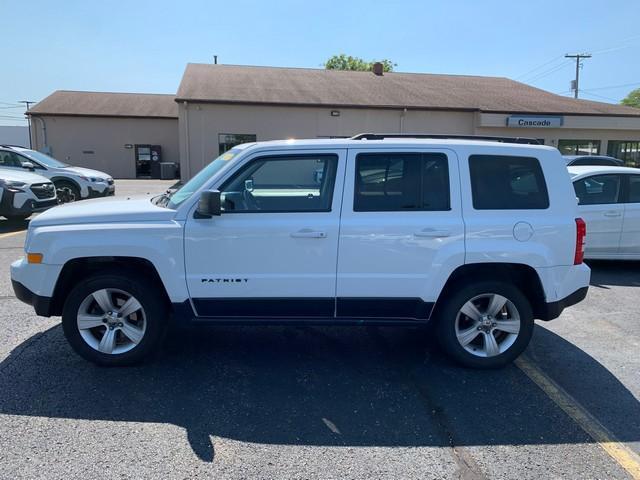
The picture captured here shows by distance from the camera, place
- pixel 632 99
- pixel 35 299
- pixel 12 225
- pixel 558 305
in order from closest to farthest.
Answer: pixel 35 299
pixel 558 305
pixel 12 225
pixel 632 99

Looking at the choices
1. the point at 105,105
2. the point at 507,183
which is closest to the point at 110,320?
the point at 507,183

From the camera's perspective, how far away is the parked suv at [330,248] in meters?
3.77

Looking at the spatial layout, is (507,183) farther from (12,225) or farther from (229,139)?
(229,139)

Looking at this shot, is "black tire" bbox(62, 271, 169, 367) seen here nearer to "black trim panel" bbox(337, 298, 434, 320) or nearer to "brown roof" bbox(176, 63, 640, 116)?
"black trim panel" bbox(337, 298, 434, 320)

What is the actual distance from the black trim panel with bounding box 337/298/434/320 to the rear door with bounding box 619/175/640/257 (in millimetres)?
5036

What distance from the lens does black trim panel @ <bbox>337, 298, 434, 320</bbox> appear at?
388 centimetres

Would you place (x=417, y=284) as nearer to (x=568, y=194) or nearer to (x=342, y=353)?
(x=342, y=353)

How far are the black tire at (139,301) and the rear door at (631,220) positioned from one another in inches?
268

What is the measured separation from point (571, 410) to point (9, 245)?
9116 mm

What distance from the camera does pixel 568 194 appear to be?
13.0 feet

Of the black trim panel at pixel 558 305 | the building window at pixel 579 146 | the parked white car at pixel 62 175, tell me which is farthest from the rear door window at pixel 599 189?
the building window at pixel 579 146

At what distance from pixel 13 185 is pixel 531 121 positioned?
68.1ft

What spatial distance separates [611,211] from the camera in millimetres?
7234

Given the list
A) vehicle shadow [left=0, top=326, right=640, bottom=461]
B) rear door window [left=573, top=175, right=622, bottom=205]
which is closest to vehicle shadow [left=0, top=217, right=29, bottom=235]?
vehicle shadow [left=0, top=326, right=640, bottom=461]
